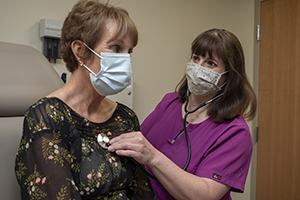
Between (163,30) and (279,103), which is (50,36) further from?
(279,103)

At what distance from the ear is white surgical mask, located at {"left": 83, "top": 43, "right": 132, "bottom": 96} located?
34 mm

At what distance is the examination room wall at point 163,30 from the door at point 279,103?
164 millimetres

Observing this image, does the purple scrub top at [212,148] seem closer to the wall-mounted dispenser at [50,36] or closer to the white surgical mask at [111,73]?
the white surgical mask at [111,73]

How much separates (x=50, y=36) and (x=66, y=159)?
1.22m

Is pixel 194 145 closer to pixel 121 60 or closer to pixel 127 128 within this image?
pixel 127 128

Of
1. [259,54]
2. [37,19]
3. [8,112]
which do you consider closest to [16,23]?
[37,19]

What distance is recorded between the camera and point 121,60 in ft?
3.33

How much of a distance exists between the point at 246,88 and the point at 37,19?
1.38 m

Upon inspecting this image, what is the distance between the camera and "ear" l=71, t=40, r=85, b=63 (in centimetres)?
100

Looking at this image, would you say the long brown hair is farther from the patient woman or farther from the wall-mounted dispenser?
the wall-mounted dispenser

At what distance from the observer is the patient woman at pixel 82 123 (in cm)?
84

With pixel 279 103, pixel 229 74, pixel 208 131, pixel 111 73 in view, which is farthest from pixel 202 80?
pixel 279 103

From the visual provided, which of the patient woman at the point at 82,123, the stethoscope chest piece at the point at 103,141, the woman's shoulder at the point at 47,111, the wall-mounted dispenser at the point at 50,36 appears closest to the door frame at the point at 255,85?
the wall-mounted dispenser at the point at 50,36

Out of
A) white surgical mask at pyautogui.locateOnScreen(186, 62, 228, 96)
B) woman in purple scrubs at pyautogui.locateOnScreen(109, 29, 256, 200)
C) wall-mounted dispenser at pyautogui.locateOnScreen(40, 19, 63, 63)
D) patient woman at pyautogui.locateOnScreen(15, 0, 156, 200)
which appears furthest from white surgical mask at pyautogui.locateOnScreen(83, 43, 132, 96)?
wall-mounted dispenser at pyautogui.locateOnScreen(40, 19, 63, 63)
